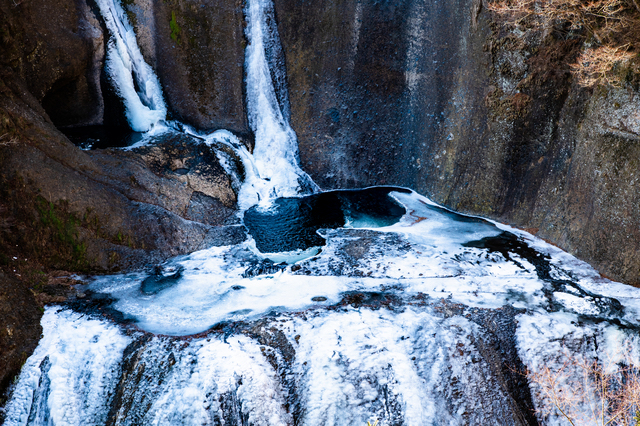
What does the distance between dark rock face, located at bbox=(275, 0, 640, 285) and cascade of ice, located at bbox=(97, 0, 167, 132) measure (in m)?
3.78

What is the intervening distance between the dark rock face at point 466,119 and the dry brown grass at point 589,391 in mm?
2327

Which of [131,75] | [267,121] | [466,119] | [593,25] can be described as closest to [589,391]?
[466,119]

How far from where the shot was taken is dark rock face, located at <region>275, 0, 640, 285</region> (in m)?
8.44

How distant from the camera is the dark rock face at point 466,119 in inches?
332

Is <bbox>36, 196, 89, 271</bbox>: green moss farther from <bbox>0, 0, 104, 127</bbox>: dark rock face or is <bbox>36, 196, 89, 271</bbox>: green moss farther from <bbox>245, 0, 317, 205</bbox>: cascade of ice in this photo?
<bbox>245, 0, 317, 205</bbox>: cascade of ice

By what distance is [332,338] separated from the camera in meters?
6.64

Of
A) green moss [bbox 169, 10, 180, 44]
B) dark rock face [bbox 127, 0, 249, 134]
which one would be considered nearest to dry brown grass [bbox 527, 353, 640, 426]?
dark rock face [bbox 127, 0, 249, 134]

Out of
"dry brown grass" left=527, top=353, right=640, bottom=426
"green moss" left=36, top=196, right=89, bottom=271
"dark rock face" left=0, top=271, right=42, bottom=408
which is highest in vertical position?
"green moss" left=36, top=196, right=89, bottom=271

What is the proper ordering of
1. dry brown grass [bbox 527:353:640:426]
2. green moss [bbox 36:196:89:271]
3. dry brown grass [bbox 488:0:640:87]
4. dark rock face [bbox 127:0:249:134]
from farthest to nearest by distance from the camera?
dark rock face [bbox 127:0:249:134] < green moss [bbox 36:196:89:271] < dry brown grass [bbox 488:0:640:87] < dry brown grass [bbox 527:353:640:426]

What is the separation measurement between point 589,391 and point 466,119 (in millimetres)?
6431

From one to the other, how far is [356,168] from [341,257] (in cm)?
333

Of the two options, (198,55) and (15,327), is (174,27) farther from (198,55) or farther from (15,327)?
(15,327)

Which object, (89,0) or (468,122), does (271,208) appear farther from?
(89,0)

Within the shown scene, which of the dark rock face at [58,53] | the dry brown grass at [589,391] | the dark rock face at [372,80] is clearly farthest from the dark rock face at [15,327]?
the dry brown grass at [589,391]
